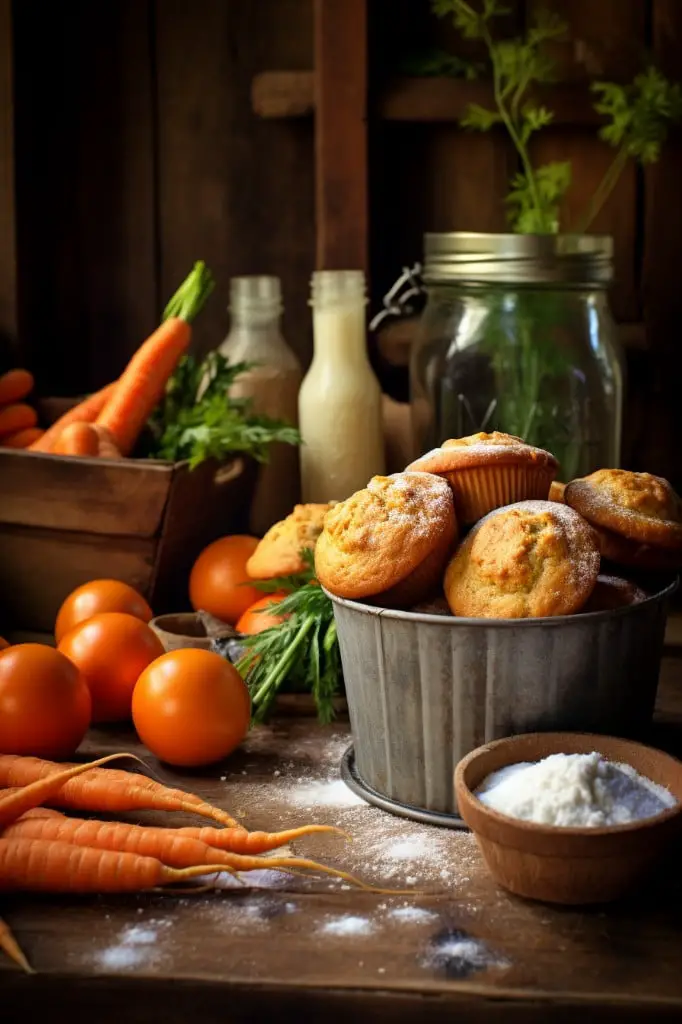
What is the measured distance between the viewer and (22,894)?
98cm

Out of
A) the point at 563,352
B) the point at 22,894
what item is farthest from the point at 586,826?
the point at 563,352

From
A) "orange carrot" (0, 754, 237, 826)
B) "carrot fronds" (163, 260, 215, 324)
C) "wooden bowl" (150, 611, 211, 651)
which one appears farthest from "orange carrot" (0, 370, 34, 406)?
"orange carrot" (0, 754, 237, 826)

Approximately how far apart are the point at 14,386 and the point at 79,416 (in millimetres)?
124

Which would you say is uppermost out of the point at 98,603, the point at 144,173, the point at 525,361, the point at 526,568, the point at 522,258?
the point at 144,173

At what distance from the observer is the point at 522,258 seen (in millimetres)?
1564

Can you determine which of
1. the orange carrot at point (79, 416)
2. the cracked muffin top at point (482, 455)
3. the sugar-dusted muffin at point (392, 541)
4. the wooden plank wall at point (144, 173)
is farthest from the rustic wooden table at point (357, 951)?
the wooden plank wall at point (144, 173)

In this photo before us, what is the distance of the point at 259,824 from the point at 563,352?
2.79 feet

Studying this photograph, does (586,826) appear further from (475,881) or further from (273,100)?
(273,100)

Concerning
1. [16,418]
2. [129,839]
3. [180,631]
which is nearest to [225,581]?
[180,631]

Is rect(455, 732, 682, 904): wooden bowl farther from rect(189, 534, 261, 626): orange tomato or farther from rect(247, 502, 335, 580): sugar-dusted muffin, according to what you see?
rect(189, 534, 261, 626): orange tomato

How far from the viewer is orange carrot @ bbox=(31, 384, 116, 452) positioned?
1745 mm

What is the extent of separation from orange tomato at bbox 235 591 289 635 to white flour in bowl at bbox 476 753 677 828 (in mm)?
459

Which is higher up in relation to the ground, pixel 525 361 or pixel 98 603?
pixel 525 361

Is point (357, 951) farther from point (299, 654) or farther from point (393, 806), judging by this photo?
point (299, 654)
